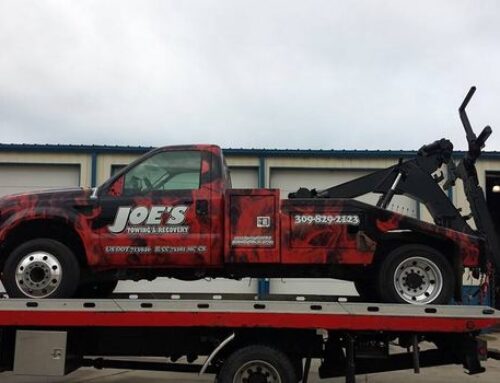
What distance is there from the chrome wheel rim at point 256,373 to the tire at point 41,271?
2.05 metres

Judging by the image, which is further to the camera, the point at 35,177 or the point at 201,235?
the point at 35,177

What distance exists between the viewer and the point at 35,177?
1464 cm

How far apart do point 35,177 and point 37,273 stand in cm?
880

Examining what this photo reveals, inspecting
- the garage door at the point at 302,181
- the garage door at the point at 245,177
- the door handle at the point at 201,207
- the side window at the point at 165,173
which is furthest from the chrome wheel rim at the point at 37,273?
the garage door at the point at 245,177

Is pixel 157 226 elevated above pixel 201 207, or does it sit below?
below

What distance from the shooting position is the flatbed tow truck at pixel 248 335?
19.6ft

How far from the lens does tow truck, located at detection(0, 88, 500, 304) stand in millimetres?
6469

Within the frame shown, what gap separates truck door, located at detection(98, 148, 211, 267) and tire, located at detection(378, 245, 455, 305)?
2.02 m

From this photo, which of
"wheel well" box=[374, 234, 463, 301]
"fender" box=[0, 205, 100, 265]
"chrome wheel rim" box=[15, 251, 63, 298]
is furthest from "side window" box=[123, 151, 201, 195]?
"wheel well" box=[374, 234, 463, 301]

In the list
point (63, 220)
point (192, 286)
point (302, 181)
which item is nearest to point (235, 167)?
point (302, 181)

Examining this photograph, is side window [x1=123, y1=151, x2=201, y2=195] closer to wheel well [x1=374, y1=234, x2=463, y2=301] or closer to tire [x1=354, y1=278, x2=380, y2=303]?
wheel well [x1=374, y1=234, x2=463, y2=301]

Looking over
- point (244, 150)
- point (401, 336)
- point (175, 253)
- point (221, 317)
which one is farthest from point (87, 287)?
point (244, 150)

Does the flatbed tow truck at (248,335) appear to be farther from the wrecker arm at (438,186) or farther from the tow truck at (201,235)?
the wrecker arm at (438,186)

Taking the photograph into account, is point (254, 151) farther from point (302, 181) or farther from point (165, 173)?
point (165, 173)
